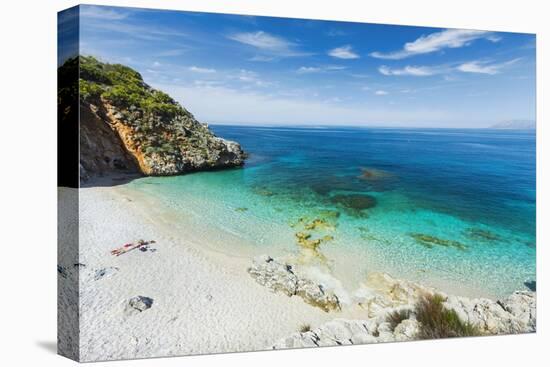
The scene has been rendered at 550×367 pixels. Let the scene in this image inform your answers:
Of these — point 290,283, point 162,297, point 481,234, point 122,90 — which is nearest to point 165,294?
point 162,297

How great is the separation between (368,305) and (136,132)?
5.72 metres

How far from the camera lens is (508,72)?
462 inches

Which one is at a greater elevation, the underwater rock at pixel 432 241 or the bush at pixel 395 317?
the underwater rock at pixel 432 241

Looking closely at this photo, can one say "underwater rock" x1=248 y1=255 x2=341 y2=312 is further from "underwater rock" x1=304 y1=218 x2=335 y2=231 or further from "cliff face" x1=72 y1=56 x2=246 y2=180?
"cliff face" x1=72 y1=56 x2=246 y2=180

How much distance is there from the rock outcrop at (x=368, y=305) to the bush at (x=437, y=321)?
0.27 ft

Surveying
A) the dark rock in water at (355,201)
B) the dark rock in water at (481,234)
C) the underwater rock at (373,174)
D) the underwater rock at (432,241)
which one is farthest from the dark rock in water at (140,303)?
the dark rock in water at (481,234)

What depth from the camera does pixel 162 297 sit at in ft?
29.3

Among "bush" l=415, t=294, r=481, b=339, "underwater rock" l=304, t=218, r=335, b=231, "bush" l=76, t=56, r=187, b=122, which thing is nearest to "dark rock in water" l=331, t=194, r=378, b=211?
"underwater rock" l=304, t=218, r=335, b=231

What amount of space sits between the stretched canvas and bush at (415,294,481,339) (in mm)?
44

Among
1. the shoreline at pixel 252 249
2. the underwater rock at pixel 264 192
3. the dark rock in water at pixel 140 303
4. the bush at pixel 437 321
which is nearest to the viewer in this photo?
the dark rock in water at pixel 140 303

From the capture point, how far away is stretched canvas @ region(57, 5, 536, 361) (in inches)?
348

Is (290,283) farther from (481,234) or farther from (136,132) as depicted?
(481,234)

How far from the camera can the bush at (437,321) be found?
10.2 meters

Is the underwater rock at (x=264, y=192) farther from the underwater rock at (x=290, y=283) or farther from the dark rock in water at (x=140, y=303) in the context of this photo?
the dark rock in water at (x=140, y=303)
